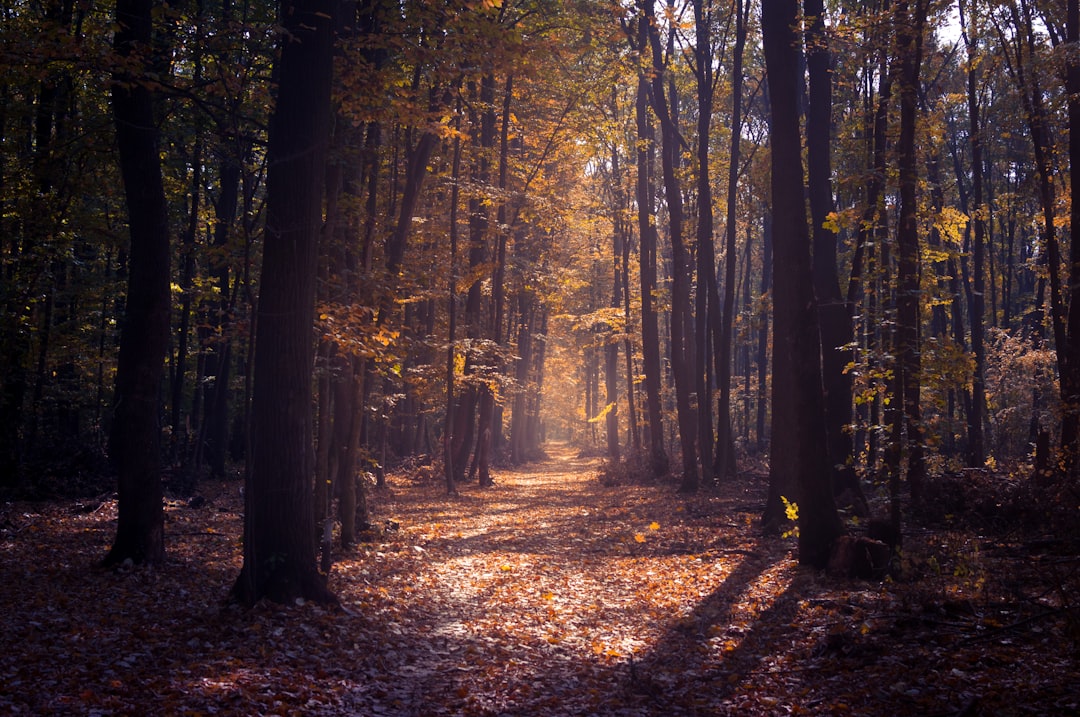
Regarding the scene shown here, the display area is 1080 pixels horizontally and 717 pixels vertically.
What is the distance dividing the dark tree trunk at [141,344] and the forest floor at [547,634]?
1.96 feet

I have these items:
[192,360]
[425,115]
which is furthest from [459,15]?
[192,360]

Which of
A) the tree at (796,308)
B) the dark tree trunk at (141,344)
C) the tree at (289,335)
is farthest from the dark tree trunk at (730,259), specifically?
the dark tree trunk at (141,344)

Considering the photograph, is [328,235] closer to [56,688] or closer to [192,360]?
[56,688]

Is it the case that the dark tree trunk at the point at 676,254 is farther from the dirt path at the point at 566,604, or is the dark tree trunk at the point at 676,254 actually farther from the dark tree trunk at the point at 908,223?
the dark tree trunk at the point at 908,223

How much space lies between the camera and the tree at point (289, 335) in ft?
26.3

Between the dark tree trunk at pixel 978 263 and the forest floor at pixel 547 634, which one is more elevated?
the dark tree trunk at pixel 978 263

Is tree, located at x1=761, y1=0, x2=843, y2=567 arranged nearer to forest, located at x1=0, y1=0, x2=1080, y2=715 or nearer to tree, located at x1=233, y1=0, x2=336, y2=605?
forest, located at x1=0, y1=0, x2=1080, y2=715

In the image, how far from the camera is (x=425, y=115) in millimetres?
9695

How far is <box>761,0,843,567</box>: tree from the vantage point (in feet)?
32.6

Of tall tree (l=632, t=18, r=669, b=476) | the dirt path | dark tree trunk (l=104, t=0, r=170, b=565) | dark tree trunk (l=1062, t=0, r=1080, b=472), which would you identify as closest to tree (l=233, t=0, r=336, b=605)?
the dirt path

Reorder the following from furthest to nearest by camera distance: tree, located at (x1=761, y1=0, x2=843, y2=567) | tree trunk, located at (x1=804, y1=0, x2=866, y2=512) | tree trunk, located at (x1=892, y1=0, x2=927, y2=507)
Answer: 1. tree trunk, located at (x1=804, y1=0, x2=866, y2=512)
2. tree, located at (x1=761, y1=0, x2=843, y2=567)
3. tree trunk, located at (x1=892, y1=0, x2=927, y2=507)

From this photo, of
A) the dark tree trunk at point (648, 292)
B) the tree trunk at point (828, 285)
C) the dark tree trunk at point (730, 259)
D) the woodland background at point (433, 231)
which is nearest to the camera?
the woodland background at point (433, 231)

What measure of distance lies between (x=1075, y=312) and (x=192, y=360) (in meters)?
26.5

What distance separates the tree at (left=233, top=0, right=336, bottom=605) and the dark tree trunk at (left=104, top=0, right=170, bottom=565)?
95.0 inches
